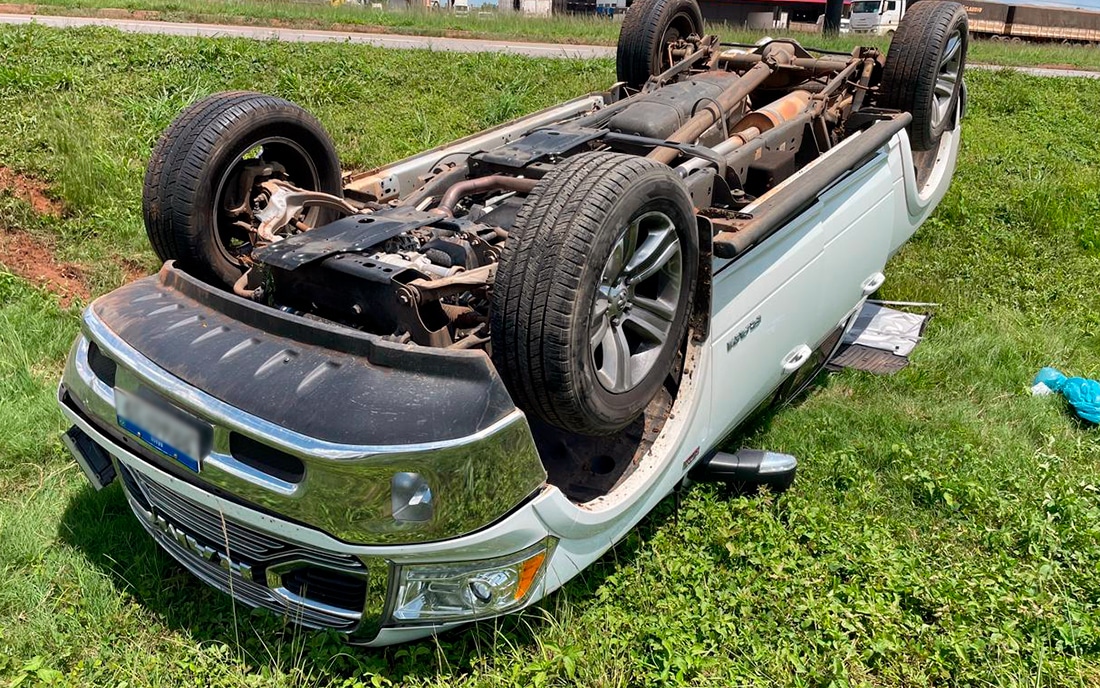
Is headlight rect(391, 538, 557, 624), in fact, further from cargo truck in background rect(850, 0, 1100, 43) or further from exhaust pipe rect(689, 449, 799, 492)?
cargo truck in background rect(850, 0, 1100, 43)

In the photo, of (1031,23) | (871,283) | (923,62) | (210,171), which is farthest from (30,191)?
(1031,23)

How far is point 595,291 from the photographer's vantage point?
2570 millimetres

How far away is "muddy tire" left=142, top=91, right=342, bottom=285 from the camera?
3305 mm

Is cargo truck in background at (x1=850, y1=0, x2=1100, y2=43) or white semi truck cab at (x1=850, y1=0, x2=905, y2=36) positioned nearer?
cargo truck in background at (x1=850, y1=0, x2=1100, y2=43)

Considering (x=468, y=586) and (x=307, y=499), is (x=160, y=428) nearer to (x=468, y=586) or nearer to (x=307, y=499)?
(x=307, y=499)

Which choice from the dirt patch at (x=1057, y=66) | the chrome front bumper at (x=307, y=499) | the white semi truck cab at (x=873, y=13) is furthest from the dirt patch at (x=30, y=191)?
the white semi truck cab at (x=873, y=13)

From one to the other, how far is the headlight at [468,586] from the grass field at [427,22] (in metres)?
13.1

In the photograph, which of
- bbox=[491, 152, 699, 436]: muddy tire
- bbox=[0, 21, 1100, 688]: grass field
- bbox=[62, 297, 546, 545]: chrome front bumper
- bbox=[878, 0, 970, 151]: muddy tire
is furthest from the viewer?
bbox=[878, 0, 970, 151]: muddy tire

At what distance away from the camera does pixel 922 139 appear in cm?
505

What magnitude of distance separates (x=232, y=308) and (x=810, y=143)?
10.4ft

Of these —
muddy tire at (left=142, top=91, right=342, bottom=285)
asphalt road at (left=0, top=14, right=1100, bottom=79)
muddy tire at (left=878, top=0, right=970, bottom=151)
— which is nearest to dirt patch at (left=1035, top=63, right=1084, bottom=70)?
asphalt road at (left=0, top=14, right=1100, bottom=79)

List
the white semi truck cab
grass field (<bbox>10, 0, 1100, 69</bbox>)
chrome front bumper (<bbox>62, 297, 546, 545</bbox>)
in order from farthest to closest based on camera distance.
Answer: the white semi truck cab, grass field (<bbox>10, 0, 1100, 69</bbox>), chrome front bumper (<bbox>62, 297, 546, 545</bbox>)

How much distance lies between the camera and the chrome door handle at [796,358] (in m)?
3.78

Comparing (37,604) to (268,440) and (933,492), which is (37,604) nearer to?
(268,440)
